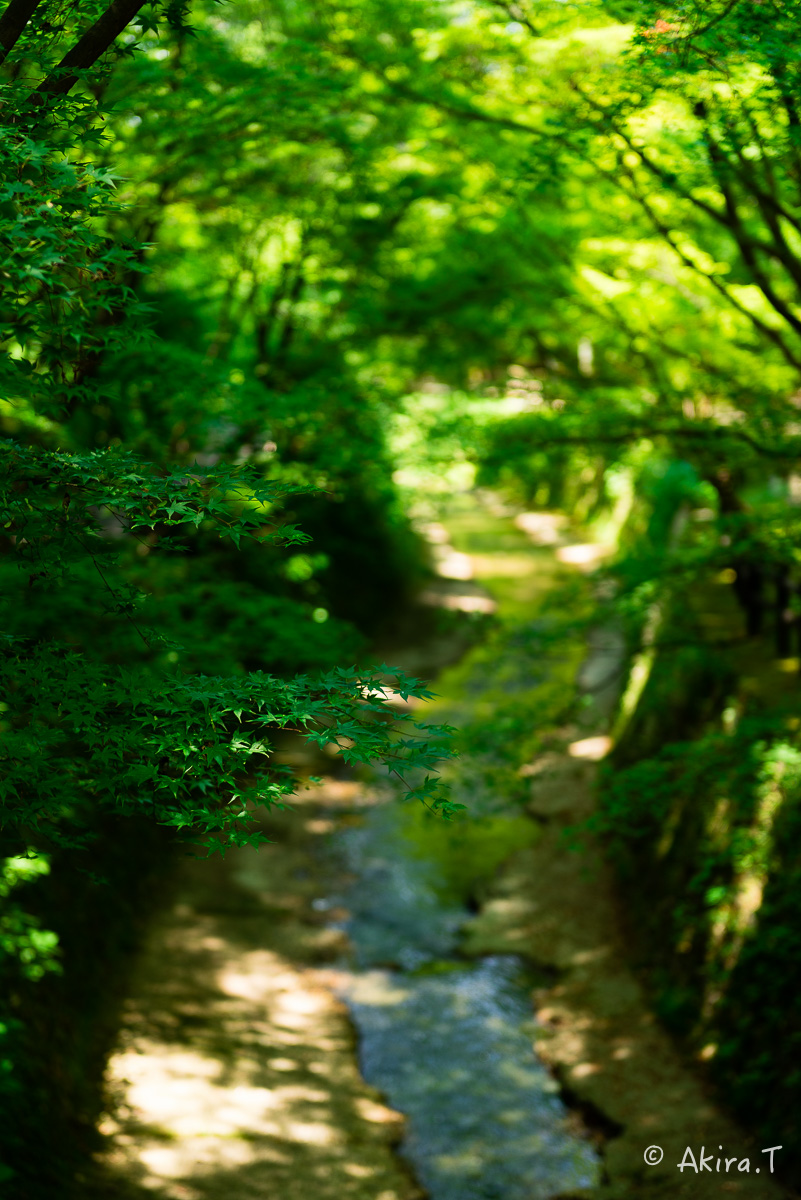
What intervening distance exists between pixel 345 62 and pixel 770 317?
396 cm

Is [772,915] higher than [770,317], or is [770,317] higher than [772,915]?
[770,317]

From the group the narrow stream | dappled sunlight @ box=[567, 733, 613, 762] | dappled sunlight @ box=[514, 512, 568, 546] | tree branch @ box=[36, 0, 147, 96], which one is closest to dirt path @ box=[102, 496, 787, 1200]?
the narrow stream

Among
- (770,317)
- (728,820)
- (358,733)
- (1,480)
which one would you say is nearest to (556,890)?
(728,820)

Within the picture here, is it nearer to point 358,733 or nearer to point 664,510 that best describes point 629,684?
point 664,510

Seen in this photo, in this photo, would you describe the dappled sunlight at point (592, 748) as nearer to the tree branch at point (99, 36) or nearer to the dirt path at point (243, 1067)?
the dirt path at point (243, 1067)

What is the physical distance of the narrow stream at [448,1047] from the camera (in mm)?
6141

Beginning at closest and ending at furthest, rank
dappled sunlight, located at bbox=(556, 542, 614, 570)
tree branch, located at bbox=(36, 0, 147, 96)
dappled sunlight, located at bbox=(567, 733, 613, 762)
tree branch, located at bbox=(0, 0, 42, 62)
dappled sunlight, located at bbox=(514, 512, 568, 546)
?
1. tree branch, located at bbox=(0, 0, 42, 62)
2. tree branch, located at bbox=(36, 0, 147, 96)
3. dappled sunlight, located at bbox=(567, 733, 613, 762)
4. dappled sunlight, located at bbox=(556, 542, 614, 570)
5. dappled sunlight, located at bbox=(514, 512, 568, 546)

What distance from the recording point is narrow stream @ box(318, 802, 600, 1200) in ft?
20.1

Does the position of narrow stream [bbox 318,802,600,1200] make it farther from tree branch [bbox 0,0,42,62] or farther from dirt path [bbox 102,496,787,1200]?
tree branch [bbox 0,0,42,62]

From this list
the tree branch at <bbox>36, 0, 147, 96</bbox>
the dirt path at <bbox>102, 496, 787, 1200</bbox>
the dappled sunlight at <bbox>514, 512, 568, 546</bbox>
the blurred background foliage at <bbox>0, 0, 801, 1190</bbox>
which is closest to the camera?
the tree branch at <bbox>36, 0, 147, 96</bbox>

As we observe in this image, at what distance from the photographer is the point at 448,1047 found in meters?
7.36

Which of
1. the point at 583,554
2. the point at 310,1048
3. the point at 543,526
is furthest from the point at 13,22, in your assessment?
the point at 543,526

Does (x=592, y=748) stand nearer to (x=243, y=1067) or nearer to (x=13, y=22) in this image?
(x=243, y=1067)

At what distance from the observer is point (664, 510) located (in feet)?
45.4
